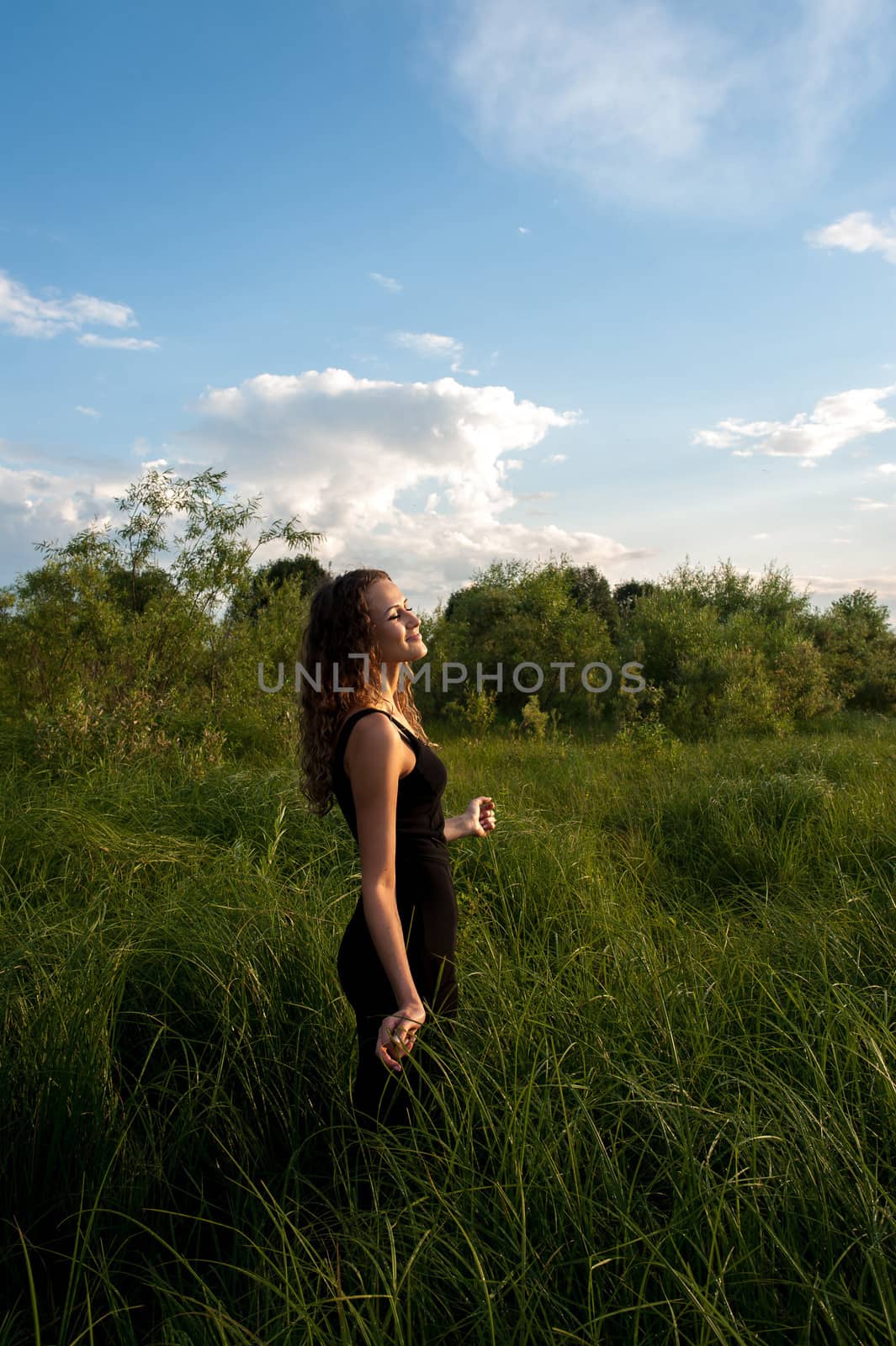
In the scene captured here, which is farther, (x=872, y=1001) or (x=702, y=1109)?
(x=872, y=1001)

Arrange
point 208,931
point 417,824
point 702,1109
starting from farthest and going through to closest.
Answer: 1. point 208,931
2. point 417,824
3. point 702,1109

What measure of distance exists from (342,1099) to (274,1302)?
76cm

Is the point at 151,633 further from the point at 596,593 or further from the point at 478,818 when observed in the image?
the point at 596,593

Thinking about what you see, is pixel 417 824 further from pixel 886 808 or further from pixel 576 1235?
pixel 886 808

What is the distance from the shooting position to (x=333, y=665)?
2.37m

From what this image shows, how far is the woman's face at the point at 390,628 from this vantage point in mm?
2357

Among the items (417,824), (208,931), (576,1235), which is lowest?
(576,1235)

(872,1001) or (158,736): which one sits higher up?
(158,736)

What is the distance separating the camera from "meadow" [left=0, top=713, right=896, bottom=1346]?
1.71m

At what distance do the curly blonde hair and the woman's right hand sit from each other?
721 millimetres

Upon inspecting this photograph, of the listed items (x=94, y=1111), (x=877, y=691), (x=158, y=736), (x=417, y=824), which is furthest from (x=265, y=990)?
(x=877, y=691)

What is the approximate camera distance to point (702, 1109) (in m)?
2.12

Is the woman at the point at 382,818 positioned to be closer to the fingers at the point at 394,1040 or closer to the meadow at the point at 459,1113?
the fingers at the point at 394,1040

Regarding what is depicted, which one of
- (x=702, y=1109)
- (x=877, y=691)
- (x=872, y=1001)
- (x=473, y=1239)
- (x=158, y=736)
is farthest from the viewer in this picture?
(x=877, y=691)
